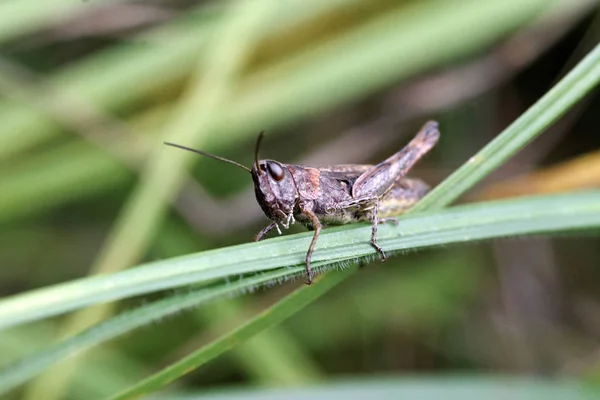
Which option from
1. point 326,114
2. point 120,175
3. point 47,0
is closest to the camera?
point 47,0

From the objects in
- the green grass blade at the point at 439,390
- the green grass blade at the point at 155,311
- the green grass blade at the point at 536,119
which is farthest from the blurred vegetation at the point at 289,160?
the green grass blade at the point at 536,119

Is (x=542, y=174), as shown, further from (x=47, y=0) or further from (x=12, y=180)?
(x=12, y=180)

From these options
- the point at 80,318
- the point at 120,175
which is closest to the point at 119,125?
the point at 120,175

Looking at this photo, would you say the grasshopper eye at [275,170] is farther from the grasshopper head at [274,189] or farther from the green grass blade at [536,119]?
the green grass blade at [536,119]

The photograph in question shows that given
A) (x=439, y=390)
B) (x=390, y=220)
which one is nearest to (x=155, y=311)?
(x=390, y=220)

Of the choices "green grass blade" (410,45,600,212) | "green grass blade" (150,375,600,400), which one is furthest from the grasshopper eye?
"green grass blade" (150,375,600,400)

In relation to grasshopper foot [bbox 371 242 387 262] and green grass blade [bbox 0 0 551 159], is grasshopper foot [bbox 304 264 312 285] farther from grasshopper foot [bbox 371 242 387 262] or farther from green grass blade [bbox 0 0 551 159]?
green grass blade [bbox 0 0 551 159]
